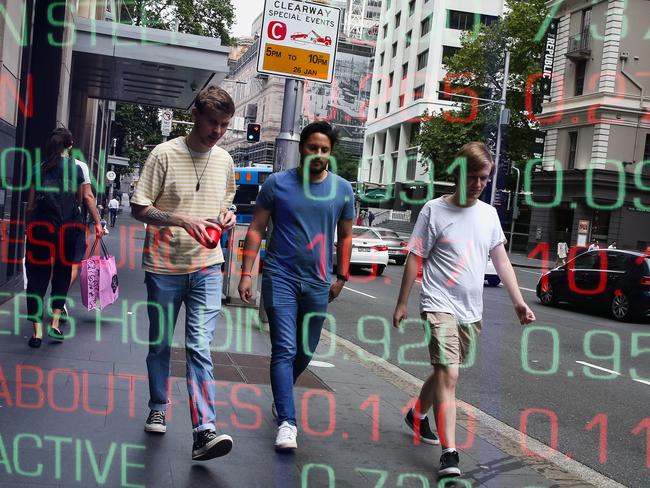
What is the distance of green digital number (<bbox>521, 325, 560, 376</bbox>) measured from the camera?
366 inches

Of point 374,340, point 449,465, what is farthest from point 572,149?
point 449,465

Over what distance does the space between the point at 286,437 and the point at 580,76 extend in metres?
44.2

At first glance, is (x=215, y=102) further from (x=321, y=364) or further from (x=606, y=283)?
(x=606, y=283)

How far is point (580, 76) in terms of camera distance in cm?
4547

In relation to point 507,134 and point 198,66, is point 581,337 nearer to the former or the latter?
point 198,66

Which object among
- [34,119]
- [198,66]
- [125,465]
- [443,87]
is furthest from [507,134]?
[125,465]

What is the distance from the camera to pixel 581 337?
13.4m

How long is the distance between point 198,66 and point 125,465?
12141mm

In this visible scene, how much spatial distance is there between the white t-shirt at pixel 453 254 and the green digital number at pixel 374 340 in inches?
150

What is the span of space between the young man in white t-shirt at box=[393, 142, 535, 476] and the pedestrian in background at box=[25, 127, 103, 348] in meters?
3.33

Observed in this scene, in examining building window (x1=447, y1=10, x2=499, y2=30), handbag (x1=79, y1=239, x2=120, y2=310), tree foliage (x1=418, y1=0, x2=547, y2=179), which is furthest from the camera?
building window (x1=447, y1=10, x2=499, y2=30)

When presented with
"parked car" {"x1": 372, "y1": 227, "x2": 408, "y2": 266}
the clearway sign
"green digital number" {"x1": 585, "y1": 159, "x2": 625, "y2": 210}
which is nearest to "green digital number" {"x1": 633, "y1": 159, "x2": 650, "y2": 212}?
"green digital number" {"x1": 585, "y1": 159, "x2": 625, "y2": 210}

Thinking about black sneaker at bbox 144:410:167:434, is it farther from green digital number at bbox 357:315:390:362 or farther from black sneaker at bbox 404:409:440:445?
green digital number at bbox 357:315:390:362

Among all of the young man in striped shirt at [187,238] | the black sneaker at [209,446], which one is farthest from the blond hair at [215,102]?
the black sneaker at [209,446]
